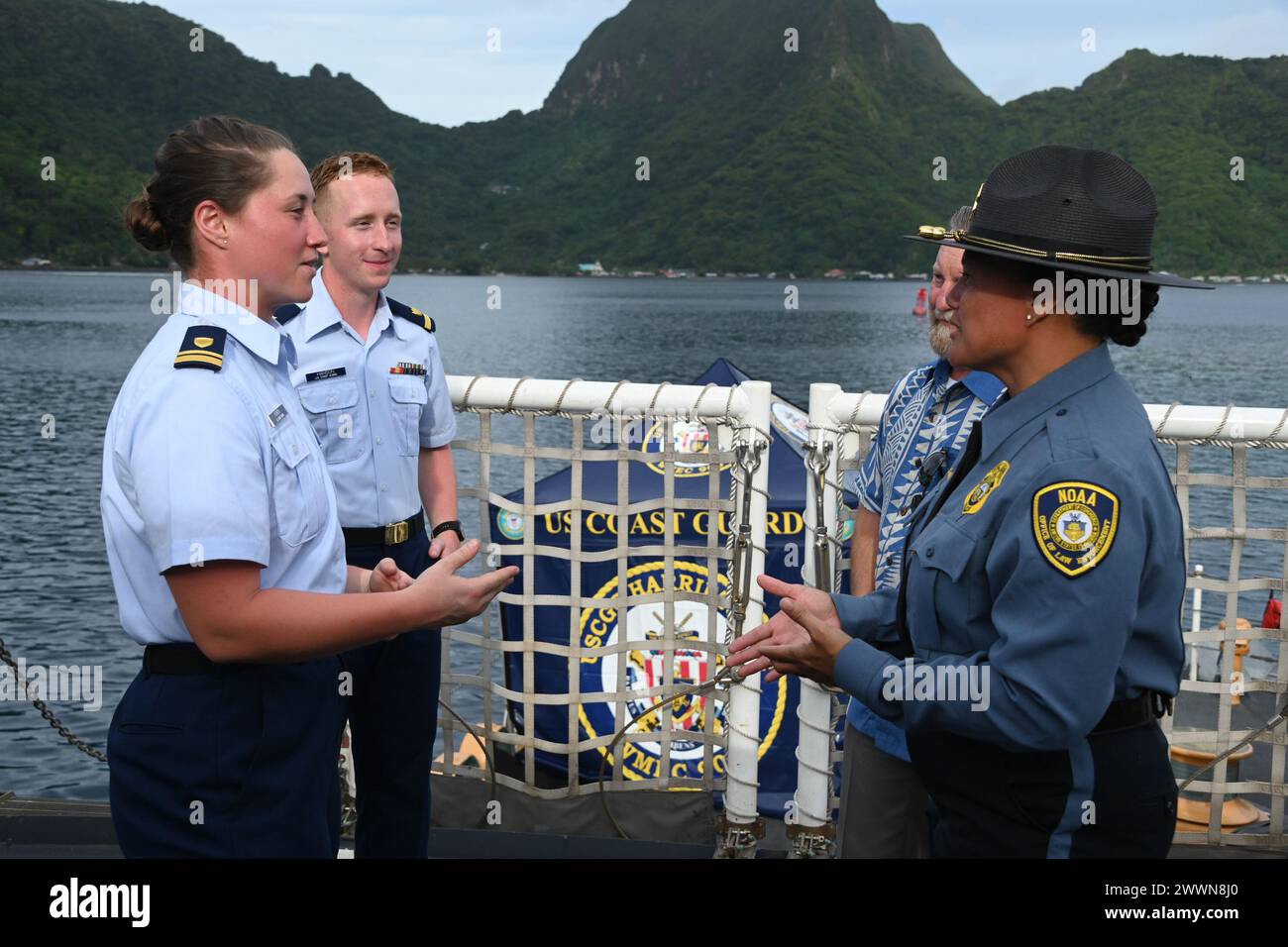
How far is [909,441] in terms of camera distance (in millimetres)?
2949

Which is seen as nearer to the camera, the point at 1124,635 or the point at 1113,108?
the point at 1124,635

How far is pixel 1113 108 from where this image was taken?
115 metres

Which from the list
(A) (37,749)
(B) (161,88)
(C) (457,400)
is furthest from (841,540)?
(B) (161,88)

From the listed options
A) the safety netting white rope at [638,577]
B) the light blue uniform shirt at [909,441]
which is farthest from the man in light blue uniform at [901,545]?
the safety netting white rope at [638,577]

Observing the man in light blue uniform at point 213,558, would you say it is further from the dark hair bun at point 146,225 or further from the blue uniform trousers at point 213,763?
the dark hair bun at point 146,225

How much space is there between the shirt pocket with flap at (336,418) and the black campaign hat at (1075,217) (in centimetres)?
191

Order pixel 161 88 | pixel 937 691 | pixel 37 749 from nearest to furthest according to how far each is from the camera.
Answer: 1. pixel 937 691
2. pixel 37 749
3. pixel 161 88

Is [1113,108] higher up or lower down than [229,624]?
higher up

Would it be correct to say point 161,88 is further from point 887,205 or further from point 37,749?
point 37,749

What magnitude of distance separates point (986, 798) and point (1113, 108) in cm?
12955

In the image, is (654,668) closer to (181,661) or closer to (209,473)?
(181,661)

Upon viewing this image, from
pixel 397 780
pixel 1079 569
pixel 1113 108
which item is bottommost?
pixel 397 780

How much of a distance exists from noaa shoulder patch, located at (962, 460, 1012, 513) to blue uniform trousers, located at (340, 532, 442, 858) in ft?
5.88

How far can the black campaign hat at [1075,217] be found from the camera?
6.61 ft
